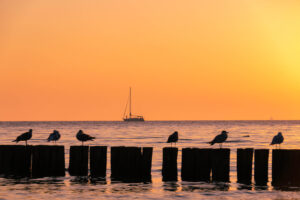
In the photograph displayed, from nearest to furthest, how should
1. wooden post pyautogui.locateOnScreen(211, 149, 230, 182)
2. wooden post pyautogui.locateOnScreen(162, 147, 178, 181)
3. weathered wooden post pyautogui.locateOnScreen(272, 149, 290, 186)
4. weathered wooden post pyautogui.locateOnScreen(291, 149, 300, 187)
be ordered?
weathered wooden post pyautogui.locateOnScreen(291, 149, 300, 187), weathered wooden post pyautogui.locateOnScreen(272, 149, 290, 186), wooden post pyautogui.locateOnScreen(211, 149, 230, 182), wooden post pyautogui.locateOnScreen(162, 147, 178, 181)

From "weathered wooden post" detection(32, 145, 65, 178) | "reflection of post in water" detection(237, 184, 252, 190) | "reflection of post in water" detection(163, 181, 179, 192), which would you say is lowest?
"reflection of post in water" detection(163, 181, 179, 192)

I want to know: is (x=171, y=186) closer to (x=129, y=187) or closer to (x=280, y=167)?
(x=129, y=187)

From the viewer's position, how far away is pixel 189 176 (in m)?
24.8

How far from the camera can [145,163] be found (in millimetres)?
25281

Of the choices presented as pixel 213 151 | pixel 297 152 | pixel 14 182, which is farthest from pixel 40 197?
pixel 297 152

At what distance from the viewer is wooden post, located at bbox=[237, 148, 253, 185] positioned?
24.4 m

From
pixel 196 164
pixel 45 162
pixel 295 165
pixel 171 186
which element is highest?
pixel 295 165

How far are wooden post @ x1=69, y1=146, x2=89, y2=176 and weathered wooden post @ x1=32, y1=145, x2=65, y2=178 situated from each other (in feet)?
1.64

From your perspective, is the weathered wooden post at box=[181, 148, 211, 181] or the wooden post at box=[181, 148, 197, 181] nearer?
the weathered wooden post at box=[181, 148, 211, 181]

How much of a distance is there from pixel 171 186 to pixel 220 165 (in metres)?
2.38

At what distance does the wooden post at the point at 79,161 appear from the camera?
1024 inches

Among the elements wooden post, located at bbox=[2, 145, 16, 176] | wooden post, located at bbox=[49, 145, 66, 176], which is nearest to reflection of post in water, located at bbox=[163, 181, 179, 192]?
wooden post, located at bbox=[49, 145, 66, 176]

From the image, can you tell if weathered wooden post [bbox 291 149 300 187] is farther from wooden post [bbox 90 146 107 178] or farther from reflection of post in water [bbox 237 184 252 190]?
wooden post [bbox 90 146 107 178]

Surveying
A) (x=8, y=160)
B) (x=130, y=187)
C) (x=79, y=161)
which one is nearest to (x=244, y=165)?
(x=130, y=187)
